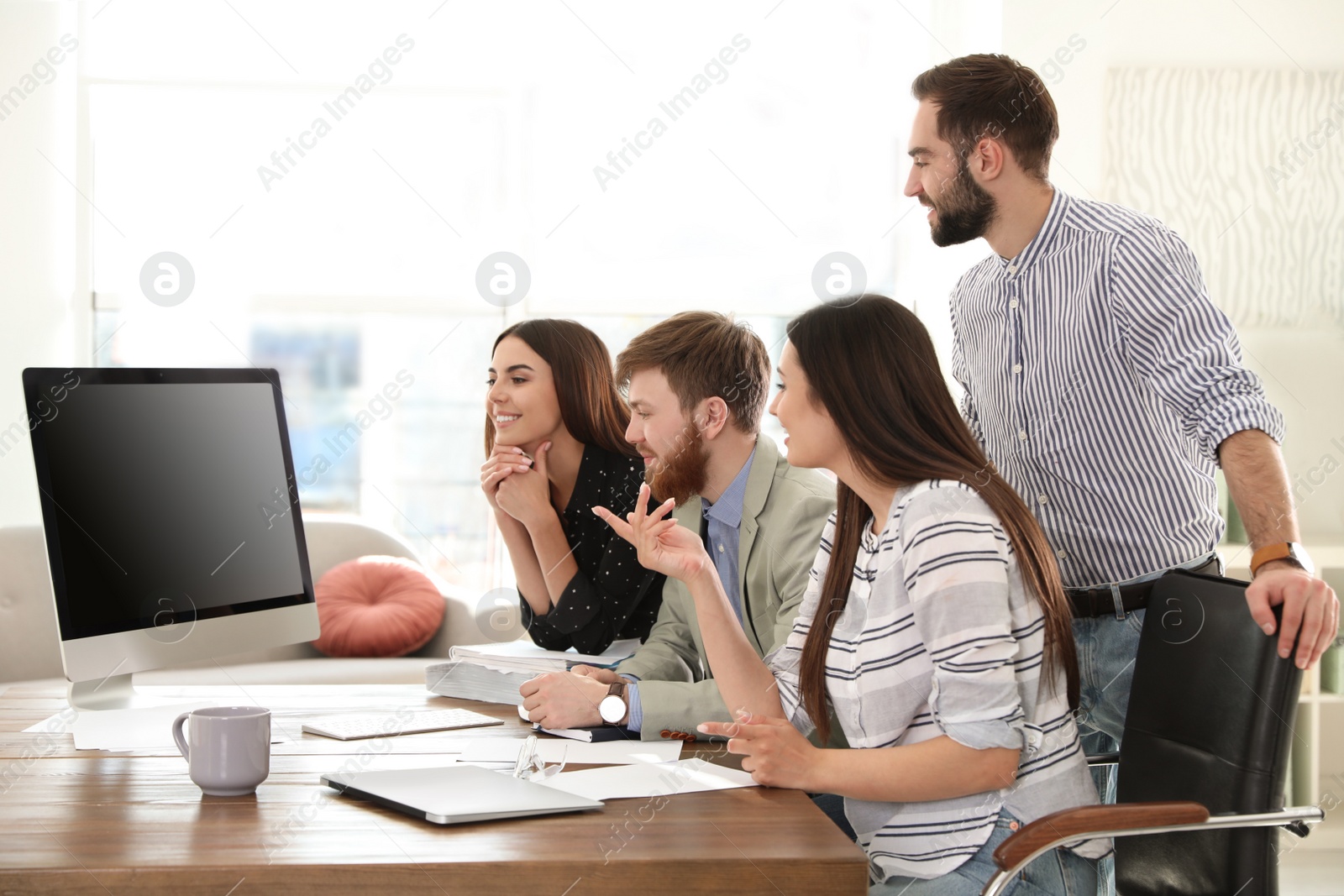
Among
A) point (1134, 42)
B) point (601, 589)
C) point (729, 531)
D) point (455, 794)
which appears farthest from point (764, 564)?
point (1134, 42)

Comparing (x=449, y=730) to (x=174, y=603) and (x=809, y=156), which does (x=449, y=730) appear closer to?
(x=174, y=603)

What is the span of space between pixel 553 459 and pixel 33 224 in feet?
9.03

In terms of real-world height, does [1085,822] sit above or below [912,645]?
below

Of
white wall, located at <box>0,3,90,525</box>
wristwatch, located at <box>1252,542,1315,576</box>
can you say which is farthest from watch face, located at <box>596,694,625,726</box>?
white wall, located at <box>0,3,90,525</box>

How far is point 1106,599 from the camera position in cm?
184

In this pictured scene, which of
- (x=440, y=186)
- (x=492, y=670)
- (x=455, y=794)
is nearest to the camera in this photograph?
(x=455, y=794)

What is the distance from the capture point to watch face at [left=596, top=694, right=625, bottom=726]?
4.97ft

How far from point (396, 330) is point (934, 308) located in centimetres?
204

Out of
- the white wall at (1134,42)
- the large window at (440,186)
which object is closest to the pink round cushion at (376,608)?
the large window at (440,186)

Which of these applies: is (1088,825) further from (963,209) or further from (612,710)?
(963,209)

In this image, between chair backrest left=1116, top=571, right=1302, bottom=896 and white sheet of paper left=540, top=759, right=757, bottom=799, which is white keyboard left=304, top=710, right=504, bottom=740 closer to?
white sheet of paper left=540, top=759, right=757, bottom=799

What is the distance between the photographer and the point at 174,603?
1.65 meters

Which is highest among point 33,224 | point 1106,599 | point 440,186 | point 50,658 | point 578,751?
point 440,186

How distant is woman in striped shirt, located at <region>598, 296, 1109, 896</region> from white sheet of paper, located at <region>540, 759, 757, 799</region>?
5cm
